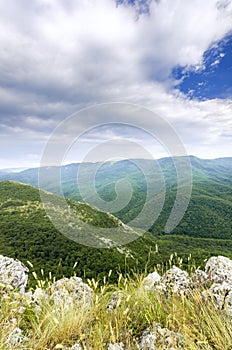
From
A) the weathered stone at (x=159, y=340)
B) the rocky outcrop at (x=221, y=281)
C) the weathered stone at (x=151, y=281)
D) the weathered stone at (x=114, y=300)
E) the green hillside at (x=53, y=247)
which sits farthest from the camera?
the green hillside at (x=53, y=247)

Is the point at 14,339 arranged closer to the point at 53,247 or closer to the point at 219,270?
the point at 219,270

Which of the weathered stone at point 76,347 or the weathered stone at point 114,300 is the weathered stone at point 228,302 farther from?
the weathered stone at point 76,347

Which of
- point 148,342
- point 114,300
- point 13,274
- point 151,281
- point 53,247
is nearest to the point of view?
point 148,342

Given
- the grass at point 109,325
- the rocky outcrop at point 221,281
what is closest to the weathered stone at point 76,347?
the grass at point 109,325

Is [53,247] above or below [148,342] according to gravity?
below

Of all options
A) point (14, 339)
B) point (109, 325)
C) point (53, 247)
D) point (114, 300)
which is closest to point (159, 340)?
point (109, 325)

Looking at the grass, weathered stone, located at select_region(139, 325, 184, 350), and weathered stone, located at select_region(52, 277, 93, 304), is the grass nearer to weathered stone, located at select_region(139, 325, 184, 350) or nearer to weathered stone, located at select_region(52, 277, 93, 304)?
weathered stone, located at select_region(139, 325, 184, 350)

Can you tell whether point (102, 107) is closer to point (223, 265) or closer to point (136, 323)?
point (223, 265)

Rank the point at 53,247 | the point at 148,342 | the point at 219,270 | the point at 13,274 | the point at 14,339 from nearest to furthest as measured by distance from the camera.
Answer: the point at 14,339 → the point at 148,342 → the point at 13,274 → the point at 219,270 → the point at 53,247

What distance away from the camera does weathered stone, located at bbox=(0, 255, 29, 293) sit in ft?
14.8

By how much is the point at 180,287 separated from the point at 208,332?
1.76m

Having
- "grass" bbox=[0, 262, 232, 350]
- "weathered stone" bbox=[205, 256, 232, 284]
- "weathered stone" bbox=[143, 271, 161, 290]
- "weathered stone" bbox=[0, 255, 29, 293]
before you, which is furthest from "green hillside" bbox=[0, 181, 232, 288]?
"grass" bbox=[0, 262, 232, 350]

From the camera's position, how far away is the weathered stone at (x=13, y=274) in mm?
4526

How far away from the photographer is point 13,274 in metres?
4.63
